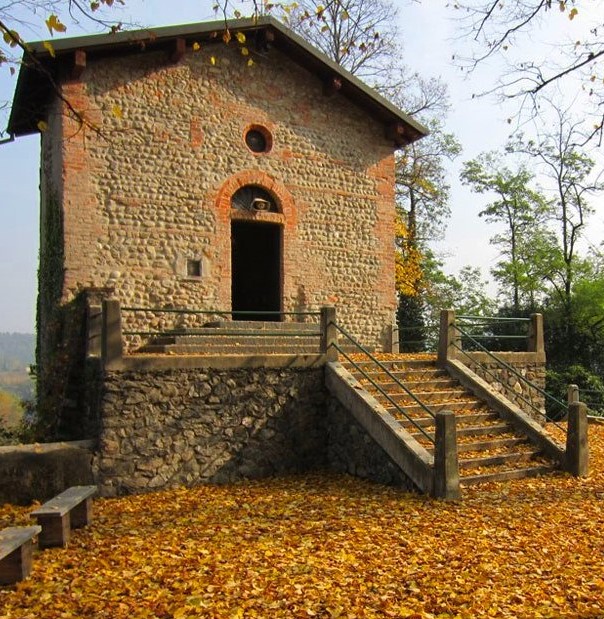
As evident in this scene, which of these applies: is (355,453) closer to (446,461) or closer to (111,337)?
(446,461)

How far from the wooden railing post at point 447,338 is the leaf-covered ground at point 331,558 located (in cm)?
307

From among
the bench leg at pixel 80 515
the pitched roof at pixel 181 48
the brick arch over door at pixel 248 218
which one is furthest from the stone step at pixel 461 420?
the pitched roof at pixel 181 48

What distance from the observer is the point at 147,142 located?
39.2 ft

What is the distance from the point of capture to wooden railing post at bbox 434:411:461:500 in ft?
24.5

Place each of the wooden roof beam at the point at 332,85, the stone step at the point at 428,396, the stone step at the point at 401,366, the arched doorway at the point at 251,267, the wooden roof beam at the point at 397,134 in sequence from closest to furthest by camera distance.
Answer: the stone step at the point at 428,396 → the stone step at the point at 401,366 → the wooden roof beam at the point at 332,85 → the wooden roof beam at the point at 397,134 → the arched doorway at the point at 251,267

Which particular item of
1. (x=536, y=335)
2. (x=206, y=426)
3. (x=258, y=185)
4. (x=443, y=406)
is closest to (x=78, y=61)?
(x=258, y=185)

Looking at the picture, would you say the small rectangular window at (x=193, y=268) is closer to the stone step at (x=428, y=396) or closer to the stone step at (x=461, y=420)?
the stone step at (x=428, y=396)

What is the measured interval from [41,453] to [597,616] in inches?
259

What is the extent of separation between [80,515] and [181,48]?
28.1 feet

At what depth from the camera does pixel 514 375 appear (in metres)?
11.9

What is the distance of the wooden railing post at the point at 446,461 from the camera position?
745 cm

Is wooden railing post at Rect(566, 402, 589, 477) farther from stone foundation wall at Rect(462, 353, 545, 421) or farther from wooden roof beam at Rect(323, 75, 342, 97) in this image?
wooden roof beam at Rect(323, 75, 342, 97)

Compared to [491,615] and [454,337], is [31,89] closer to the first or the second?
[454,337]

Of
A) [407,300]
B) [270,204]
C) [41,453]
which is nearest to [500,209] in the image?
[407,300]
